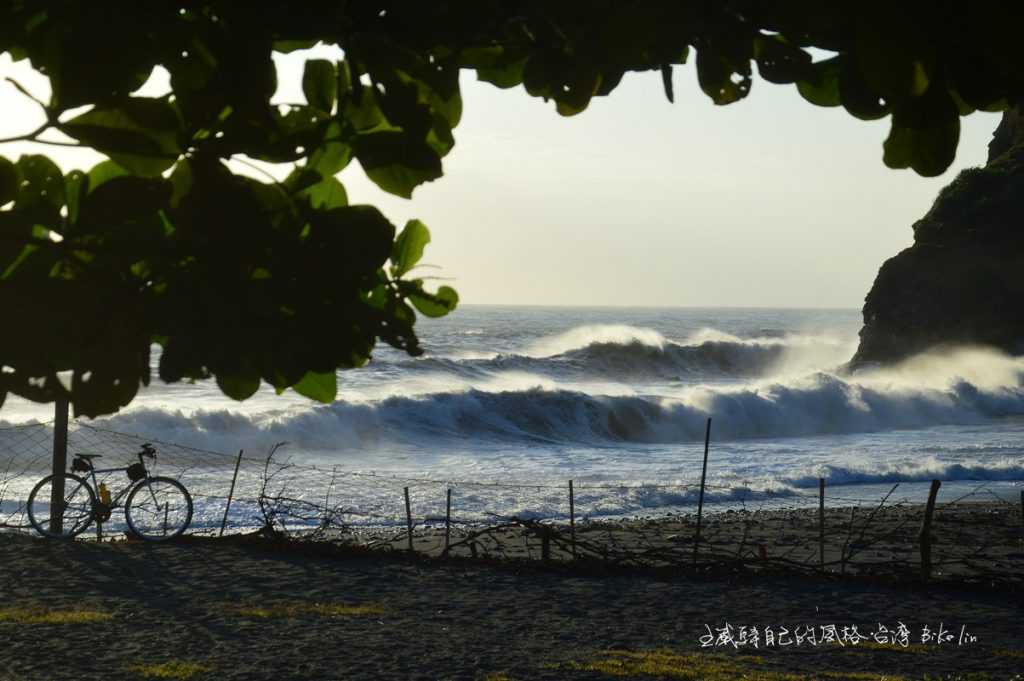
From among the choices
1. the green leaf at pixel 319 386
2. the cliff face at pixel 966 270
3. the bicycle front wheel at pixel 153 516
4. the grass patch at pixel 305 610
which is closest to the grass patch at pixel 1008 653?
the grass patch at pixel 305 610

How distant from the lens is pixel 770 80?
1879 mm

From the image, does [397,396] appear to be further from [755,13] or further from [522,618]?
[755,13]

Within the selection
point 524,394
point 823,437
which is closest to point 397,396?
point 524,394

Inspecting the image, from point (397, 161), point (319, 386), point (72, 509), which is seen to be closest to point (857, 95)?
point (397, 161)

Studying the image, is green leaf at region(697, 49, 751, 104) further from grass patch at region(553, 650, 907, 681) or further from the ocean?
the ocean

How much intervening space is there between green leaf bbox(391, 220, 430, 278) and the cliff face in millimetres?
46049

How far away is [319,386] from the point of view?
193 cm

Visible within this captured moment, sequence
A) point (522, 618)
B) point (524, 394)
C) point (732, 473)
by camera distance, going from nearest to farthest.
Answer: point (522, 618)
point (732, 473)
point (524, 394)

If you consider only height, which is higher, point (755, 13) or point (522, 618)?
point (755, 13)

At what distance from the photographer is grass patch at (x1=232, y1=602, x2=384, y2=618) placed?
8641 mm

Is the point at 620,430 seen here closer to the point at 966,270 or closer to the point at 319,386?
the point at 966,270

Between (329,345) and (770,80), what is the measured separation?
83 cm

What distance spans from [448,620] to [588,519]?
26.9 ft

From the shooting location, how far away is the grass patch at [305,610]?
864 cm
